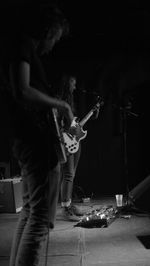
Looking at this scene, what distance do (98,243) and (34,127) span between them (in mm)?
2183

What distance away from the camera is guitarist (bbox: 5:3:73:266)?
1.92 meters

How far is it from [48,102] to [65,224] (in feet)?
10.4

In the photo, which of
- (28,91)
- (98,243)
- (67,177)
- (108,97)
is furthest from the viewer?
(108,97)

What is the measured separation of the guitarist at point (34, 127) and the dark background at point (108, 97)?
5252mm

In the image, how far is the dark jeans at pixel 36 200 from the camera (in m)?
1.96

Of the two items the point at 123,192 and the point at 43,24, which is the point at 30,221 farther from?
the point at 123,192

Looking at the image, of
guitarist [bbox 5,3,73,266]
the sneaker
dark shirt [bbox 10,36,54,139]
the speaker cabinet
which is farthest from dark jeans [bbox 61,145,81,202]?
dark shirt [bbox 10,36,54,139]

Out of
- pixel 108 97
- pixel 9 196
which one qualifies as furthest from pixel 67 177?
pixel 108 97

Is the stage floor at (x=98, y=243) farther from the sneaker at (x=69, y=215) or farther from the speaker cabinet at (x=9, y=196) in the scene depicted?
the speaker cabinet at (x=9, y=196)

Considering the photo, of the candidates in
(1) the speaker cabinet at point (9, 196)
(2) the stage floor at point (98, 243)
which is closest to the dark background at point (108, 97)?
(1) the speaker cabinet at point (9, 196)

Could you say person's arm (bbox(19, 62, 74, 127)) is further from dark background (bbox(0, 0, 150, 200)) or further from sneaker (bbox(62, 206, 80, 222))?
dark background (bbox(0, 0, 150, 200))

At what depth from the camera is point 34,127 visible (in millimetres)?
1948

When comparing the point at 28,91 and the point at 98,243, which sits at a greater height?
the point at 28,91

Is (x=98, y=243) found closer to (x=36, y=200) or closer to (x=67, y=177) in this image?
(x=67, y=177)
